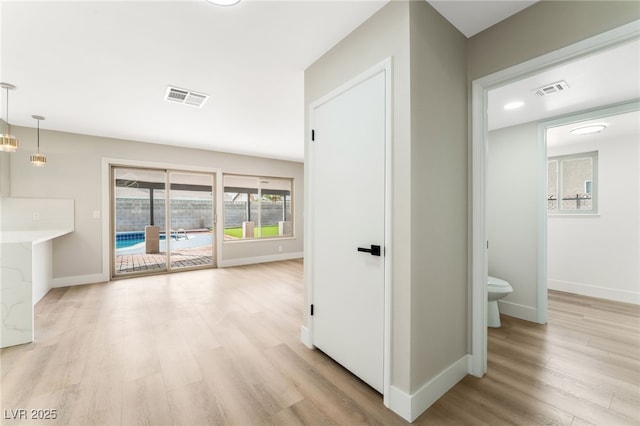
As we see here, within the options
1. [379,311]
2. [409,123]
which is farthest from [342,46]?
[379,311]

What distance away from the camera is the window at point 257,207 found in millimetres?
6160

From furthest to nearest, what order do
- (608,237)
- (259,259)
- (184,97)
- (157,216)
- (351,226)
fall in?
(259,259) → (157,216) → (608,237) → (184,97) → (351,226)

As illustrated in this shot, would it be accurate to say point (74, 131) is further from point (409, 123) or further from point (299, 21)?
point (409, 123)

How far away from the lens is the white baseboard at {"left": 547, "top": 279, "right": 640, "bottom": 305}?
3566 millimetres

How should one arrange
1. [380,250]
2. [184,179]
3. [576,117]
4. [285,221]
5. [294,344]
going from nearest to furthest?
1. [380,250]
2. [294,344]
3. [576,117]
4. [184,179]
5. [285,221]

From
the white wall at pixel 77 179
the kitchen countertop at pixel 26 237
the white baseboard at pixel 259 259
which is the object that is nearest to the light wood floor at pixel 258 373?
the kitchen countertop at pixel 26 237

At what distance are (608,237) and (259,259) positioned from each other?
6.30 meters

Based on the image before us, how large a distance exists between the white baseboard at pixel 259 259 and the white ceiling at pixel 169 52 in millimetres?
3316

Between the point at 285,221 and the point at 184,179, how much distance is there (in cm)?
263

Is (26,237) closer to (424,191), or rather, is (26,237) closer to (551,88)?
(424,191)

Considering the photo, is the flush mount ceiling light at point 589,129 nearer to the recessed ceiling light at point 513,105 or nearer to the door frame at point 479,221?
the recessed ceiling light at point 513,105

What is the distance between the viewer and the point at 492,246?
→ 3410 millimetres

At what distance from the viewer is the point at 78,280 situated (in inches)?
172

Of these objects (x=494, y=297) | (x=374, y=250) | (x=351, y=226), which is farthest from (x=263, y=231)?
(x=374, y=250)
